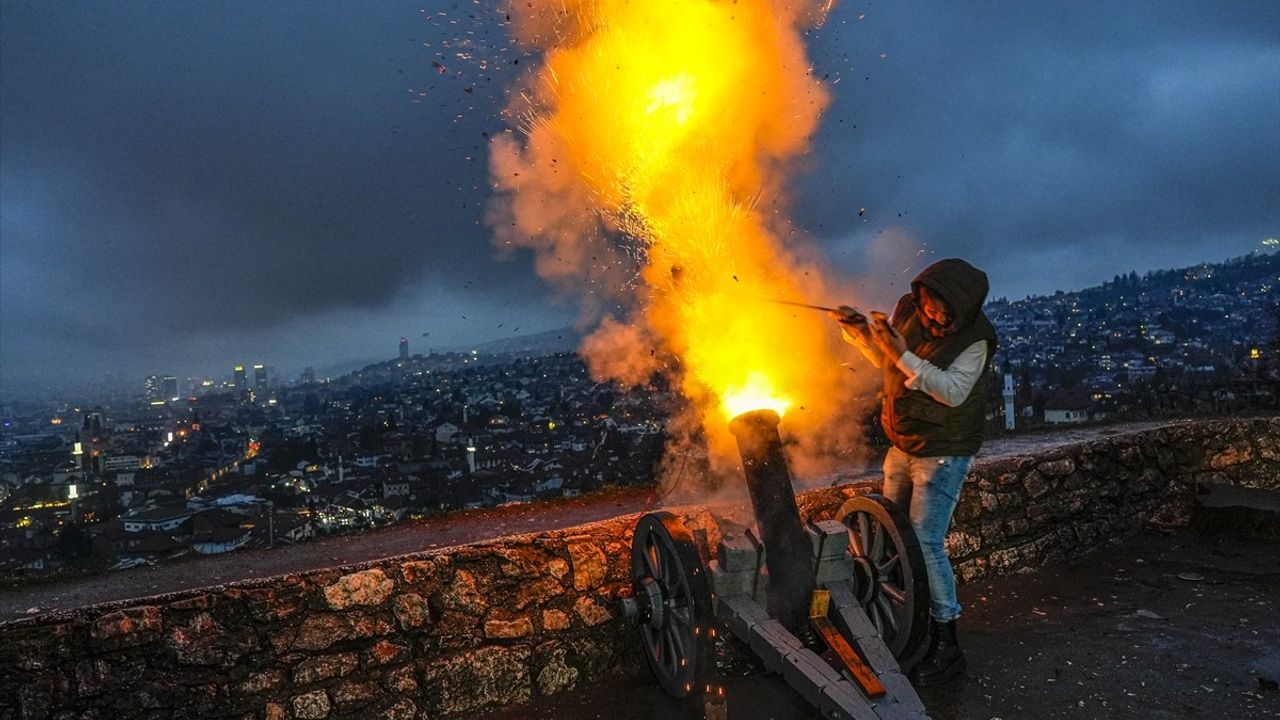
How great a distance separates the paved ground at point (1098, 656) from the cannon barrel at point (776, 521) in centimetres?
55

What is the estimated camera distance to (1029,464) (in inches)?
256

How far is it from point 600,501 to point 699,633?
14.5 feet

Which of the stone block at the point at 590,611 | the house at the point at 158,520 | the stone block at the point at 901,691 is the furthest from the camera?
the house at the point at 158,520

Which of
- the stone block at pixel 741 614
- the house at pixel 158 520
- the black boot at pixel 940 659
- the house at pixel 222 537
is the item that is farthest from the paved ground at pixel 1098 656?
the house at pixel 158 520

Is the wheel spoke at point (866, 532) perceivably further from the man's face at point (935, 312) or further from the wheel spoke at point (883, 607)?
the man's face at point (935, 312)

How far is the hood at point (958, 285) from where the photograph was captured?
4.08m

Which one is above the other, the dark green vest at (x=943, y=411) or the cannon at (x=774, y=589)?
the dark green vest at (x=943, y=411)

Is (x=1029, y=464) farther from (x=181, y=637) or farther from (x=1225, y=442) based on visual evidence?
(x=181, y=637)

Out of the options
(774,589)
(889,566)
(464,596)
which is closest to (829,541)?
(774,589)

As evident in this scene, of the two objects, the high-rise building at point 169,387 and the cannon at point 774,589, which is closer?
the cannon at point 774,589

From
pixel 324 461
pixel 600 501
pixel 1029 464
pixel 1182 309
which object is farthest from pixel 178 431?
pixel 1182 309

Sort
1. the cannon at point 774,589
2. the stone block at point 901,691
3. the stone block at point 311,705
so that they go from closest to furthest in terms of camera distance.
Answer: the stone block at point 901,691, the cannon at point 774,589, the stone block at point 311,705

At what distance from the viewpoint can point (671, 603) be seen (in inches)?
158

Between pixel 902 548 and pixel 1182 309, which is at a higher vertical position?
pixel 1182 309
